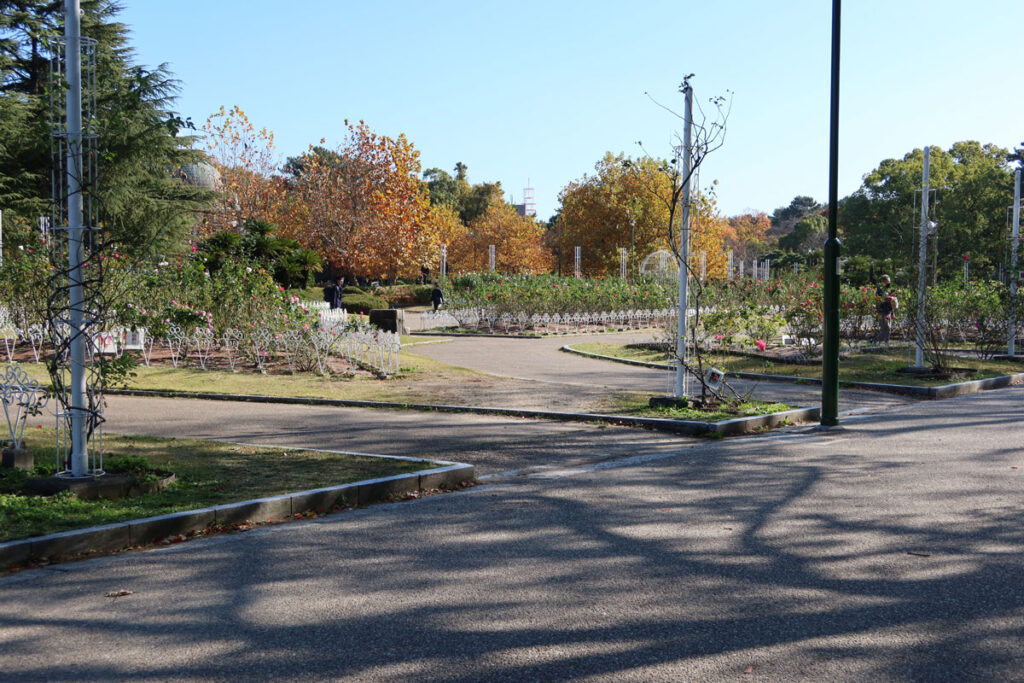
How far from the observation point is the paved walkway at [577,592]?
12.5ft

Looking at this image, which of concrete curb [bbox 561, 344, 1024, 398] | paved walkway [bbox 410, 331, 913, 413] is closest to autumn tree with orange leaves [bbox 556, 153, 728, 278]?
paved walkway [bbox 410, 331, 913, 413]

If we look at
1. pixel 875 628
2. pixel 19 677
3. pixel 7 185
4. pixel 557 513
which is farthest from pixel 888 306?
pixel 7 185

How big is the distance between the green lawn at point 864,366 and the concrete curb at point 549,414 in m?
4.83

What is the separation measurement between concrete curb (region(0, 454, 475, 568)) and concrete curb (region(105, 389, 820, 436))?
3794mm

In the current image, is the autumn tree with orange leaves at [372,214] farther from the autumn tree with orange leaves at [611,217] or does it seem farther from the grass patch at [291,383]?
the grass patch at [291,383]

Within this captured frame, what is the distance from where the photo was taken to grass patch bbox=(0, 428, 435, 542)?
591 cm

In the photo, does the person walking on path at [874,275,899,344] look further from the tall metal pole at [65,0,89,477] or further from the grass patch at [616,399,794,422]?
the tall metal pole at [65,0,89,477]

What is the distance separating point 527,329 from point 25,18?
20.5 meters

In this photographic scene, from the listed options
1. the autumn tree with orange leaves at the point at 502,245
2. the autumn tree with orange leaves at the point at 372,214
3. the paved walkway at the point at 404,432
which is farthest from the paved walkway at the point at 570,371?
the autumn tree with orange leaves at the point at 502,245

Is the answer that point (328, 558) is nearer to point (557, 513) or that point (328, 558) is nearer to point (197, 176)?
point (557, 513)

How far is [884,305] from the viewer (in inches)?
861

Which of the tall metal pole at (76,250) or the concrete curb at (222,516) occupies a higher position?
the tall metal pole at (76,250)

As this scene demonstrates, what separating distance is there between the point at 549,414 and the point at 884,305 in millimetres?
13487

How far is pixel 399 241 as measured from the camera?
152ft
